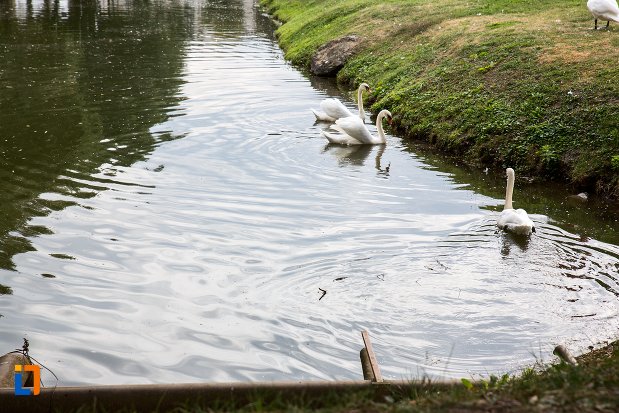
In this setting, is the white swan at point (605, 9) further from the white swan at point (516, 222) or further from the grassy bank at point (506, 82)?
the white swan at point (516, 222)

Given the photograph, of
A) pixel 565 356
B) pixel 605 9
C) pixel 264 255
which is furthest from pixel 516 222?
pixel 605 9

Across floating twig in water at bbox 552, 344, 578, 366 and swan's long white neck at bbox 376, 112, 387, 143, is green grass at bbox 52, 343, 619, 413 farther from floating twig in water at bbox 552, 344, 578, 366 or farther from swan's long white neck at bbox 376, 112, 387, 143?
swan's long white neck at bbox 376, 112, 387, 143

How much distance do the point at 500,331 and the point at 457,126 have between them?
10.5 metres

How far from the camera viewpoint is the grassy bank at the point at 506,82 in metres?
17.5

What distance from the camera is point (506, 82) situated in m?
20.8

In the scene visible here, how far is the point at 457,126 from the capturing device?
66.9 feet

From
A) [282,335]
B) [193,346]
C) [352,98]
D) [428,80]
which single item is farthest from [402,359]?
[352,98]

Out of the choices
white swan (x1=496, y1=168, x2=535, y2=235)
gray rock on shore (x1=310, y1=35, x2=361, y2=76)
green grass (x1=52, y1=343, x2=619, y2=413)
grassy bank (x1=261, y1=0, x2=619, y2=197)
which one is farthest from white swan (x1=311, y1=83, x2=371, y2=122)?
green grass (x1=52, y1=343, x2=619, y2=413)

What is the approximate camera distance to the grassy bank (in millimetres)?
17469

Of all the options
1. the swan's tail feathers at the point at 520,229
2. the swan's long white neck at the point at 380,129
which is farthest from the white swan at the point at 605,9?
the swan's tail feathers at the point at 520,229

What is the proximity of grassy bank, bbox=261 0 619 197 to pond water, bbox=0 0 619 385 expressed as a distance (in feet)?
2.66

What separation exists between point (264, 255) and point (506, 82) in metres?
10.3

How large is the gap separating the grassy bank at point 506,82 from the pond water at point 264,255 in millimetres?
812

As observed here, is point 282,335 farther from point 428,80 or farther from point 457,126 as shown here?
point 428,80
